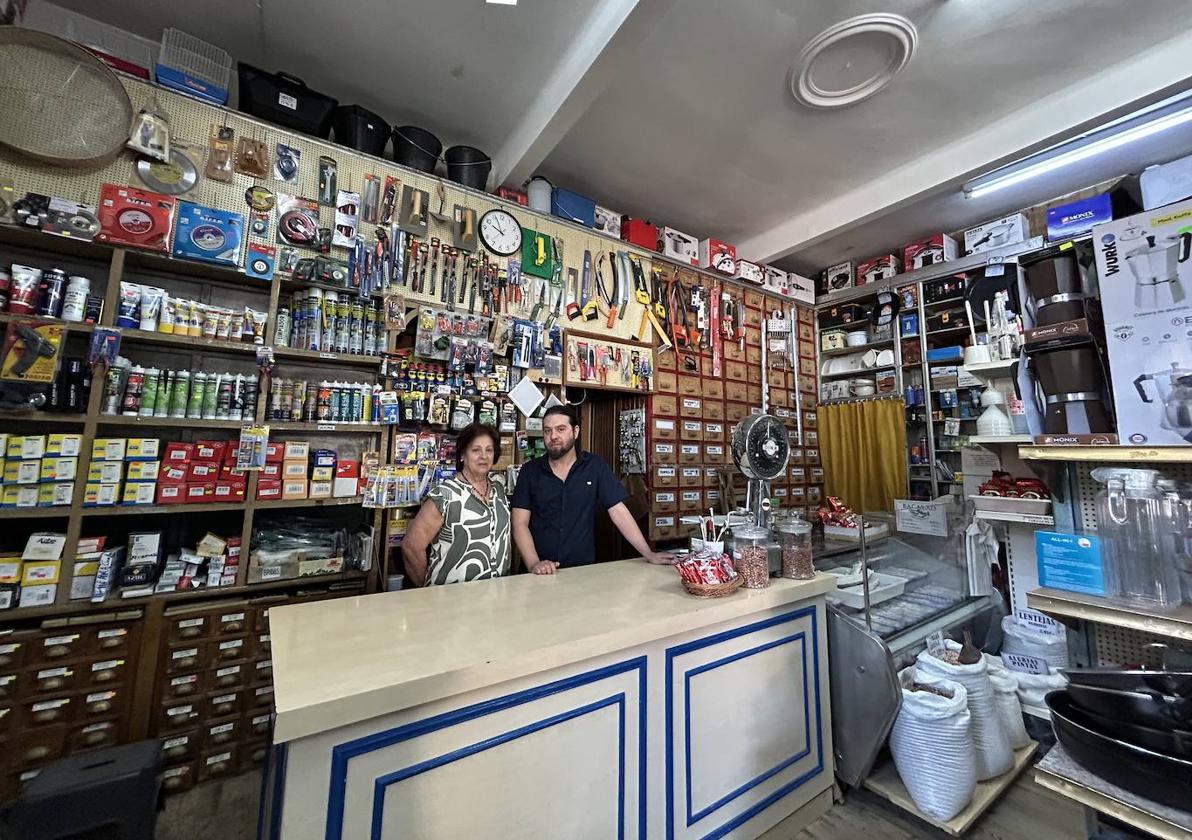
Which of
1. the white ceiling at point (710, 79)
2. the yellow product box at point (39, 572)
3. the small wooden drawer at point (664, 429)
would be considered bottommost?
the yellow product box at point (39, 572)

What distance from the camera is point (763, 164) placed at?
3496mm

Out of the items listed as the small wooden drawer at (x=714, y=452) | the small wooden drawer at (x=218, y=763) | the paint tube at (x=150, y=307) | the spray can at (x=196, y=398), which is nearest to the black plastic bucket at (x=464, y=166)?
the paint tube at (x=150, y=307)

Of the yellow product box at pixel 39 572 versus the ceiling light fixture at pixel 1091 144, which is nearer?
the yellow product box at pixel 39 572

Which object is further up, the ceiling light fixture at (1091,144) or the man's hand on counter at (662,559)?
the ceiling light fixture at (1091,144)

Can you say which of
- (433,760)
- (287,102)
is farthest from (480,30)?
(433,760)

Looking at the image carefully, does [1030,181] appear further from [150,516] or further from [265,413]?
[150,516]

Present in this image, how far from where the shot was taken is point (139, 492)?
1.99m

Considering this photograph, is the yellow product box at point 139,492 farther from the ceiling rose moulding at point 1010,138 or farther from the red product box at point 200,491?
the ceiling rose moulding at point 1010,138

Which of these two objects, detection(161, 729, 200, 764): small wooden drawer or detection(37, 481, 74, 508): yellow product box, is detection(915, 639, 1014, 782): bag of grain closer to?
detection(161, 729, 200, 764): small wooden drawer

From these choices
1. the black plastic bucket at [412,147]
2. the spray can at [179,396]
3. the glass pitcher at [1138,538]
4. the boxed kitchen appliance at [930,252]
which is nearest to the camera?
the glass pitcher at [1138,538]

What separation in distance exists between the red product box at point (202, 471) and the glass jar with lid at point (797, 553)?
2.60m

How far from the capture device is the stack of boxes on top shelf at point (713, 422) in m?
3.72

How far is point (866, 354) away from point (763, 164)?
100 inches

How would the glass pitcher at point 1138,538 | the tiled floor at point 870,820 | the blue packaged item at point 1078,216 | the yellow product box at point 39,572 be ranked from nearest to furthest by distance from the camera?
the glass pitcher at point 1138,538
the tiled floor at point 870,820
the yellow product box at point 39,572
the blue packaged item at point 1078,216
